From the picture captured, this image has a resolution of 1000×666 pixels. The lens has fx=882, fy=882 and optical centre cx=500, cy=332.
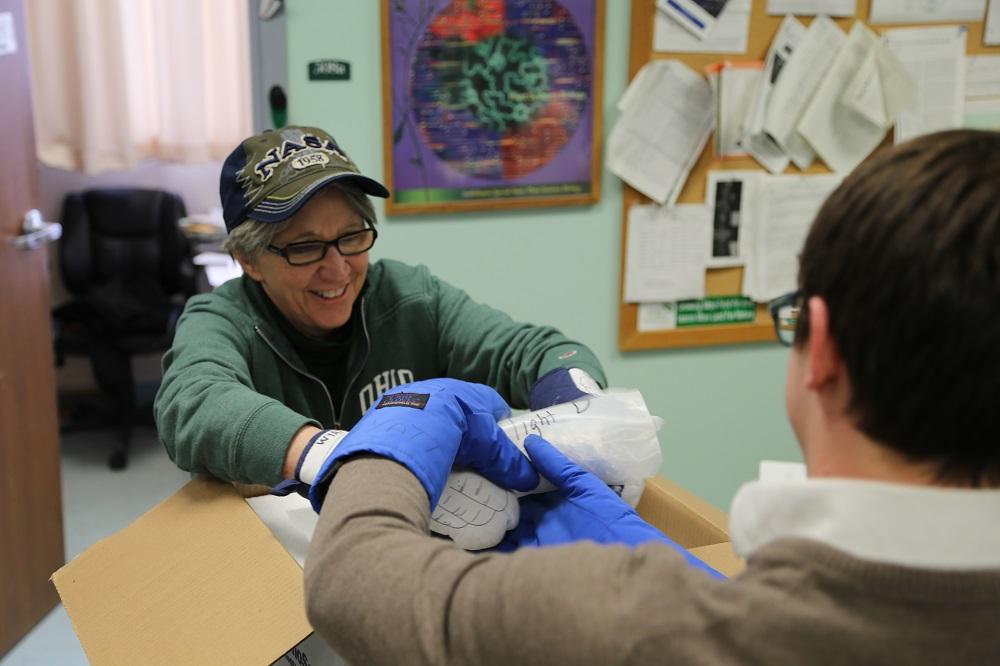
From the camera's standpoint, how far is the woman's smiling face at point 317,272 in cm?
138

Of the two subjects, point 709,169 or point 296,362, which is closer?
point 296,362

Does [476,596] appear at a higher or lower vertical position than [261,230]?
lower

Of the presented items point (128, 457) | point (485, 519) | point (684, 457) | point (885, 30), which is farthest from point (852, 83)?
point (128, 457)

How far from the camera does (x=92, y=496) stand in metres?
3.23

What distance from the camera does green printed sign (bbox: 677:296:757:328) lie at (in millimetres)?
2406

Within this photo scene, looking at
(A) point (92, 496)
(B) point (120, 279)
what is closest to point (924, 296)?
(A) point (92, 496)

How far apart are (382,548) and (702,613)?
0.23 m

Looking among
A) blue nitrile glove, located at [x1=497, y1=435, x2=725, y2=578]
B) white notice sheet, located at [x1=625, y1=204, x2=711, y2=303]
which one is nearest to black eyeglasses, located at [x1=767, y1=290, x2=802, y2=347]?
blue nitrile glove, located at [x1=497, y1=435, x2=725, y2=578]

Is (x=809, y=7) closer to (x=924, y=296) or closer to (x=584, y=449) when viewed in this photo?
(x=584, y=449)

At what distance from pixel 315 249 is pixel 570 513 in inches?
26.3

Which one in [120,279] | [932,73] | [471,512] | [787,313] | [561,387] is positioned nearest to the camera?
[787,313]

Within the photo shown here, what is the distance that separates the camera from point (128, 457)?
3600 millimetres

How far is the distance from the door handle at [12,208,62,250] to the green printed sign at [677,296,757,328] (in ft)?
5.40

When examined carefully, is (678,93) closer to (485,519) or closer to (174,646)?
(485,519)
